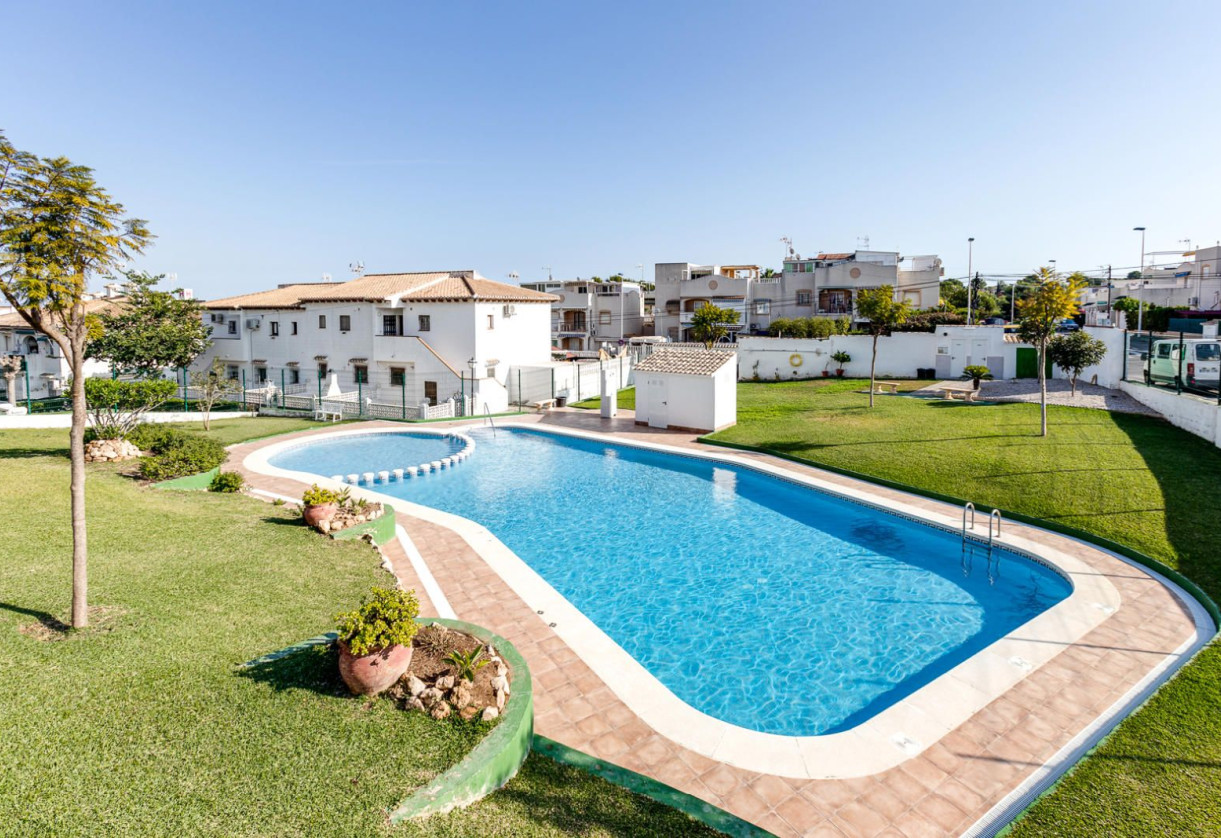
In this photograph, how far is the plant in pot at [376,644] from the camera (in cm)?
674

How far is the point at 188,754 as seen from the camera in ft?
18.6

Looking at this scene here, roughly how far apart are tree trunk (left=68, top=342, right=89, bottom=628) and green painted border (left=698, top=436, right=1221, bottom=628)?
15167 millimetres

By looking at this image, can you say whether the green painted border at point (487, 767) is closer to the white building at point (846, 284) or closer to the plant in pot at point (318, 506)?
the plant in pot at point (318, 506)

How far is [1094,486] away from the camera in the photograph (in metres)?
15.5

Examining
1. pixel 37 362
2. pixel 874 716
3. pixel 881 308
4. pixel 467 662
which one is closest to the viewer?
pixel 467 662

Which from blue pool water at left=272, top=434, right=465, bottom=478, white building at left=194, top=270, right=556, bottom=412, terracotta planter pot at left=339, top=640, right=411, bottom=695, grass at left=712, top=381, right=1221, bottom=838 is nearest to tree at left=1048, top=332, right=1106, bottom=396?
grass at left=712, top=381, right=1221, bottom=838

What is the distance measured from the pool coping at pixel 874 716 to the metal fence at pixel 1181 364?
12.0 m

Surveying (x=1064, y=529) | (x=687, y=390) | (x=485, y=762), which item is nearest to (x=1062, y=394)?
(x=687, y=390)

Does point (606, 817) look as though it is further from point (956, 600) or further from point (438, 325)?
point (438, 325)

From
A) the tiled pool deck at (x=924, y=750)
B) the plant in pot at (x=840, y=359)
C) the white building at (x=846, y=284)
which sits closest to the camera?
the tiled pool deck at (x=924, y=750)

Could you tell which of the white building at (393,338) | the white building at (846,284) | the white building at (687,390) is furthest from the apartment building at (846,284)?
the white building at (687,390)

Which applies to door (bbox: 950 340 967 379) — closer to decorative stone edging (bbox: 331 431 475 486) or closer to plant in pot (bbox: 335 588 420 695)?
decorative stone edging (bbox: 331 431 475 486)

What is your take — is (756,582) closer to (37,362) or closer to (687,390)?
(687,390)

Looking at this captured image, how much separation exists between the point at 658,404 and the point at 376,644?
20926 mm
